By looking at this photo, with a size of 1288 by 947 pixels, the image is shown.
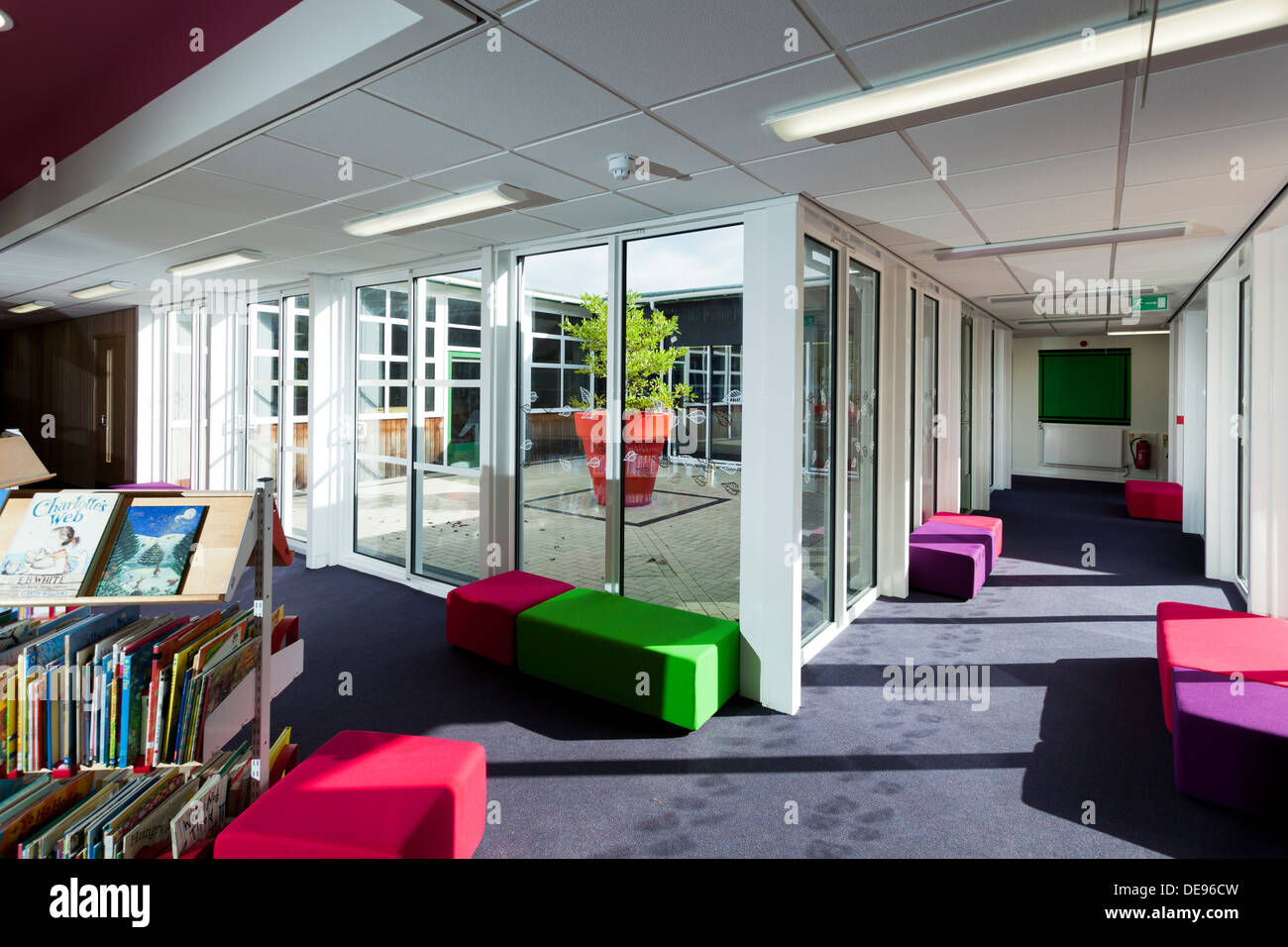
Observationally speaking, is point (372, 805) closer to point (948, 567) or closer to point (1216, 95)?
point (1216, 95)

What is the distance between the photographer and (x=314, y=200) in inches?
154

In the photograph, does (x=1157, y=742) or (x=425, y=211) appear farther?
(x=425, y=211)

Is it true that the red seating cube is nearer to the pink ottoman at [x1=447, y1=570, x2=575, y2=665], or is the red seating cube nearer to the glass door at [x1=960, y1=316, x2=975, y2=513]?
the pink ottoman at [x1=447, y1=570, x2=575, y2=665]

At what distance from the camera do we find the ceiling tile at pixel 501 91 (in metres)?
2.23

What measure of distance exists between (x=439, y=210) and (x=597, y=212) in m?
0.88

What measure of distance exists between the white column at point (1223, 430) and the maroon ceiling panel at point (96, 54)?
7.37 m

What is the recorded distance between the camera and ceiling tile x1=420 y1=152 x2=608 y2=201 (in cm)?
327

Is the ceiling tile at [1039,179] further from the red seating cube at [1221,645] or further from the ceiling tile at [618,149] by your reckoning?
the red seating cube at [1221,645]

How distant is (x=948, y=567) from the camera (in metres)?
5.75

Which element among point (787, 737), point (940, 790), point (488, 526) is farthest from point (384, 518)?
point (940, 790)

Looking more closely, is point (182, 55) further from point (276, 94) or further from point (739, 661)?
point (739, 661)

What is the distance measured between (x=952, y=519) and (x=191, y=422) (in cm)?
851

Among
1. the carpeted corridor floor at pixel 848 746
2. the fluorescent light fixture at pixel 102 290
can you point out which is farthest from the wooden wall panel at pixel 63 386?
the carpeted corridor floor at pixel 848 746

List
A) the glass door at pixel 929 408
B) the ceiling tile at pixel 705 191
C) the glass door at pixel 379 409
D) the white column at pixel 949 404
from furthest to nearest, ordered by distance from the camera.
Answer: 1. the white column at pixel 949 404
2. the glass door at pixel 929 408
3. the glass door at pixel 379 409
4. the ceiling tile at pixel 705 191
